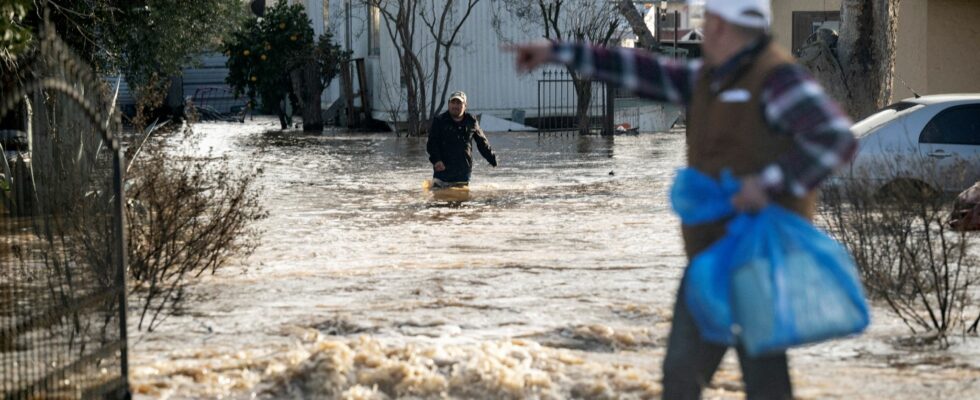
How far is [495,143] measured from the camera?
29469 millimetres

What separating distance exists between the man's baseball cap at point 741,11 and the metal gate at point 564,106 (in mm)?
28164

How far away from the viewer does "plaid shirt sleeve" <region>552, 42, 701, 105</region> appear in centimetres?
470

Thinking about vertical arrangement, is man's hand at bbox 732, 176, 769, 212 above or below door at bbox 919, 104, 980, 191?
above

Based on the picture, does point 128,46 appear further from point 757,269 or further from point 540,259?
point 757,269

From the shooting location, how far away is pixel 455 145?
16.9 metres

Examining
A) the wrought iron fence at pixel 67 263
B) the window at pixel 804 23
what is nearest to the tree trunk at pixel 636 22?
the window at pixel 804 23

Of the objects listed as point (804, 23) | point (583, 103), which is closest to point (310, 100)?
point (583, 103)

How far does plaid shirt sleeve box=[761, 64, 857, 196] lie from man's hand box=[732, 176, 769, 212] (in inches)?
1.2

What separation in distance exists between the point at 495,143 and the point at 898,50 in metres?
8.10

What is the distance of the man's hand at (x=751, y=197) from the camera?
4.13 meters

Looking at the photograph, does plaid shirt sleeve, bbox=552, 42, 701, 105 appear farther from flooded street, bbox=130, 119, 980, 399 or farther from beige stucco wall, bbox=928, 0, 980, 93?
beige stucco wall, bbox=928, 0, 980, 93

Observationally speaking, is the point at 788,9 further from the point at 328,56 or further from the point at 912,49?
the point at 328,56

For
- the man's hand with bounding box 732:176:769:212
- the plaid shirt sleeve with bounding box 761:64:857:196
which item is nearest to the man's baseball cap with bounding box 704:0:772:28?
the plaid shirt sleeve with bounding box 761:64:857:196

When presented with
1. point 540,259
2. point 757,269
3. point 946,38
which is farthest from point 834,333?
point 946,38
